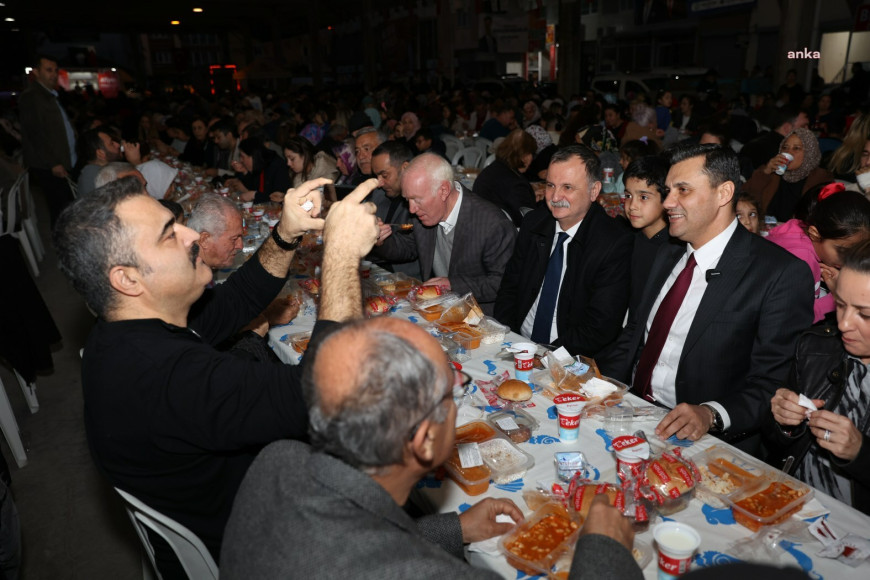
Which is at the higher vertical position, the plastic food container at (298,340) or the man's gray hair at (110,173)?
the man's gray hair at (110,173)

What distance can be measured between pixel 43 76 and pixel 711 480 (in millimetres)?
8452

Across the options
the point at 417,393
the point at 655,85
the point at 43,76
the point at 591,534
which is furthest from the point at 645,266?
the point at 655,85

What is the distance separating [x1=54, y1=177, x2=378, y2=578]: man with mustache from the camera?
155cm

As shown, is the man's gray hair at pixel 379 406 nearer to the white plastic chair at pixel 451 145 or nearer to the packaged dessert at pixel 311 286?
the packaged dessert at pixel 311 286

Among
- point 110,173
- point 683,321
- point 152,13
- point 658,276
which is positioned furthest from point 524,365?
point 152,13

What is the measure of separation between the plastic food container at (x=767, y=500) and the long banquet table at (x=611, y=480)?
0.11ft

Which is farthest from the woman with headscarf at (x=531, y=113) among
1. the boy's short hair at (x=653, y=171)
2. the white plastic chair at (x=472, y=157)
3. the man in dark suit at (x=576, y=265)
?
the man in dark suit at (x=576, y=265)

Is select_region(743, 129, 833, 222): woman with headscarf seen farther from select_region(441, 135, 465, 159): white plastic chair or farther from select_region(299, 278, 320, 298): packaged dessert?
select_region(441, 135, 465, 159): white plastic chair

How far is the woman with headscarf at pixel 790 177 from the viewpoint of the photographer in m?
5.33

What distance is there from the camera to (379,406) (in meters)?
1.05

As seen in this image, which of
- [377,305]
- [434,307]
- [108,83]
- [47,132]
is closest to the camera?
[434,307]

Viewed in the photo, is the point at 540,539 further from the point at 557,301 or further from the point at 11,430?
the point at 11,430

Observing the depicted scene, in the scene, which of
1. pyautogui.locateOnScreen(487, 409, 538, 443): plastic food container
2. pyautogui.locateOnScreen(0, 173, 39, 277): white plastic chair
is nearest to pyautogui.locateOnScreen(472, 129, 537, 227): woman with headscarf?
pyautogui.locateOnScreen(487, 409, 538, 443): plastic food container

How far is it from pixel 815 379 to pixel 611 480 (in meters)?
0.95
